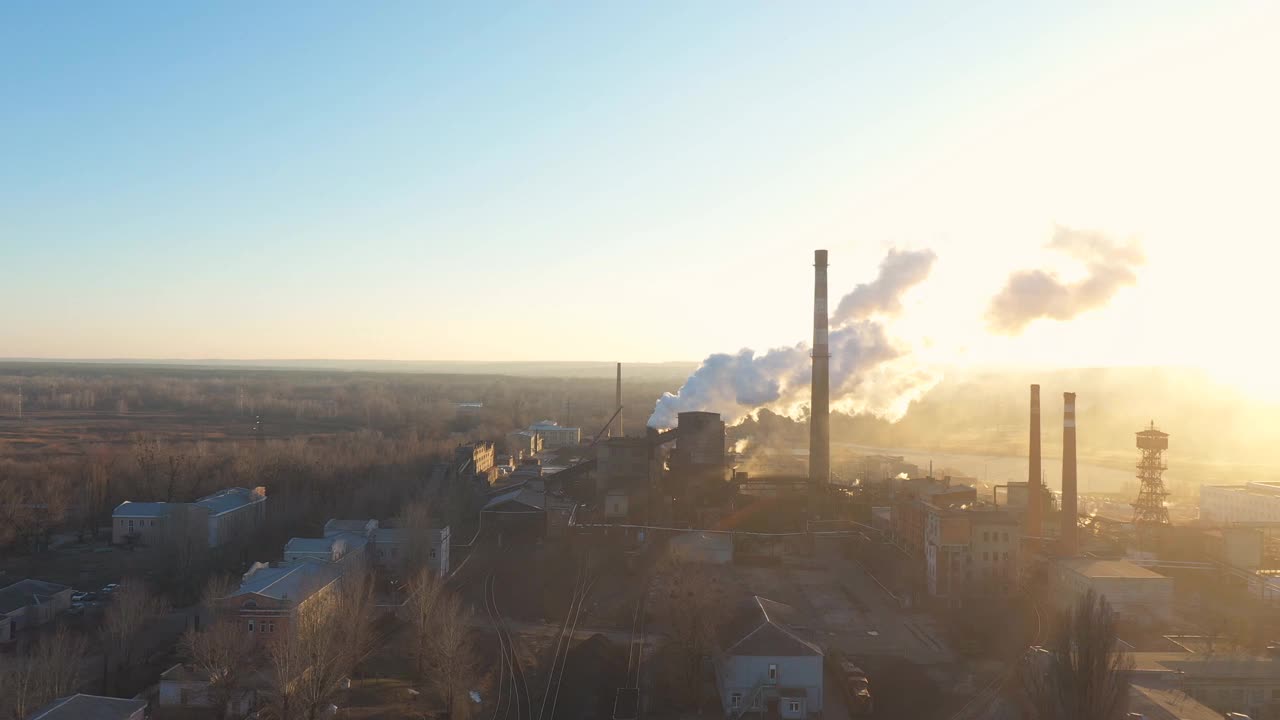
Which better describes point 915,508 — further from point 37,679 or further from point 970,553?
point 37,679

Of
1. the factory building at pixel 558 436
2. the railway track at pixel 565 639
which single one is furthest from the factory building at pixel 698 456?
the factory building at pixel 558 436

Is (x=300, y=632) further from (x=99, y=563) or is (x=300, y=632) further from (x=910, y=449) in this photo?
(x=910, y=449)

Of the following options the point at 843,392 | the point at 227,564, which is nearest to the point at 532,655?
the point at 227,564

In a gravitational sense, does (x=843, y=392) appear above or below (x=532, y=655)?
above

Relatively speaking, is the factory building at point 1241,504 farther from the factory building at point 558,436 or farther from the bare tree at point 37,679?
the bare tree at point 37,679

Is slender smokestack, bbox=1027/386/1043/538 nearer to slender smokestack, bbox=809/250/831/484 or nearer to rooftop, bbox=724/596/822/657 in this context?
slender smokestack, bbox=809/250/831/484

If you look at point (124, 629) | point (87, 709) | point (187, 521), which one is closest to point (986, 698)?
point (87, 709)
